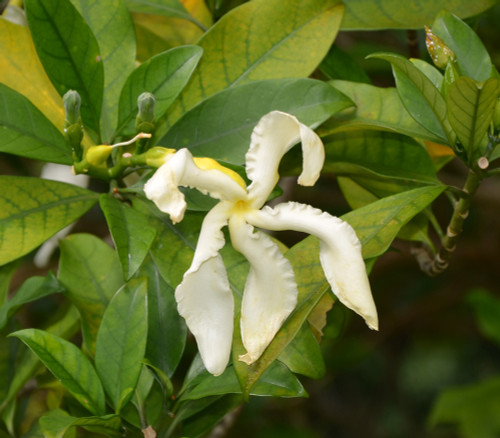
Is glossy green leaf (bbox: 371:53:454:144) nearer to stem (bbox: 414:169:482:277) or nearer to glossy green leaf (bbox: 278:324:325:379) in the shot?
stem (bbox: 414:169:482:277)

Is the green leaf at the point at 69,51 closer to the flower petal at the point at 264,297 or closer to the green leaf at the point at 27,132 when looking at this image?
the green leaf at the point at 27,132

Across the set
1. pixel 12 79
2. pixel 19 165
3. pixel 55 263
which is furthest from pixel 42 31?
pixel 55 263

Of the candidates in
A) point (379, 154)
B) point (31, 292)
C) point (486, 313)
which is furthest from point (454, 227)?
point (486, 313)

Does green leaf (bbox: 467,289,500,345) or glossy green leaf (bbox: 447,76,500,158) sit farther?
green leaf (bbox: 467,289,500,345)

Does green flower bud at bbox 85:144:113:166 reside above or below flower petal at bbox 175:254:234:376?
above

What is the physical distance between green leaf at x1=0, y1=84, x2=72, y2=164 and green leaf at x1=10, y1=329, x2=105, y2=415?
0.69 feet

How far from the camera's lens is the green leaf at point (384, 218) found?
85 cm

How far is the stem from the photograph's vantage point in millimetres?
953

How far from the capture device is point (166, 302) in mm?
978

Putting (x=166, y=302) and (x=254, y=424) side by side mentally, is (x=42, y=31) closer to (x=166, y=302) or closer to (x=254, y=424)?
(x=166, y=302)

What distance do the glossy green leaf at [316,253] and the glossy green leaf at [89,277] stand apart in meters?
0.30

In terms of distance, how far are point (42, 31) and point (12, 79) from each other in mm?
123

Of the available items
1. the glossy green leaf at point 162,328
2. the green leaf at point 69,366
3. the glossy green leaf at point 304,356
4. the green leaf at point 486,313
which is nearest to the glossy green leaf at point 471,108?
the glossy green leaf at point 304,356

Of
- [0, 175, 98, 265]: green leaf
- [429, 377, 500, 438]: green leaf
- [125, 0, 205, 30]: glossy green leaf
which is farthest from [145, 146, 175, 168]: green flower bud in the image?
[429, 377, 500, 438]: green leaf
